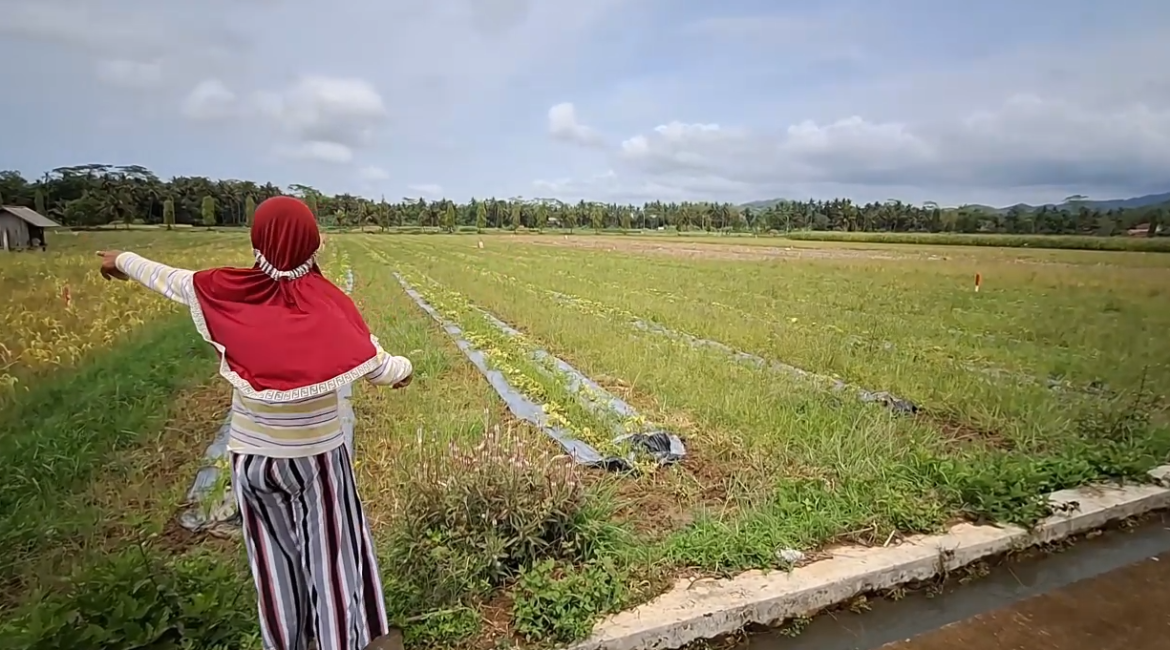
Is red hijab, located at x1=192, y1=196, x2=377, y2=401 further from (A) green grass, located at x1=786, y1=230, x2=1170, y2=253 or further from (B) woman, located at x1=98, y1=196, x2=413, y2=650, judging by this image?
(A) green grass, located at x1=786, y1=230, x2=1170, y2=253

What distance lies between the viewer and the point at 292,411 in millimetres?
1361

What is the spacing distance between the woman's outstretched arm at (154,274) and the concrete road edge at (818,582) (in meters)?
1.23

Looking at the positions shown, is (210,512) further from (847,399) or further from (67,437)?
(847,399)

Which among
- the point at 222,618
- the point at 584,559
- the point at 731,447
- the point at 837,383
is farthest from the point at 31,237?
the point at 837,383

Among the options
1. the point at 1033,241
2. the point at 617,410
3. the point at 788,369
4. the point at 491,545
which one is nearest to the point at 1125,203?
the point at 1033,241

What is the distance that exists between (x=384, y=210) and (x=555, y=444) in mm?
1254

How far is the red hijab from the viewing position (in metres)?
1.30

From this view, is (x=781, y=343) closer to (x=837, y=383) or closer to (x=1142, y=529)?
(x=837, y=383)

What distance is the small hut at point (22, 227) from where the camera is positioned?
6.47 ft

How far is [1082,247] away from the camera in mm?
5578

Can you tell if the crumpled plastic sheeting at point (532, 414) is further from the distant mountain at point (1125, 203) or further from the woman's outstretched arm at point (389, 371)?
the distant mountain at point (1125, 203)

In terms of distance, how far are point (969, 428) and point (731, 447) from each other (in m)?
1.42

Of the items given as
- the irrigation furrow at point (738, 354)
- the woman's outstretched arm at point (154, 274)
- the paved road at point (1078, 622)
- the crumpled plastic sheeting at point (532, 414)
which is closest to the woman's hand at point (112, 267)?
the woman's outstretched arm at point (154, 274)

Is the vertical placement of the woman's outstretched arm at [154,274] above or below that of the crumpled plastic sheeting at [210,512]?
above
